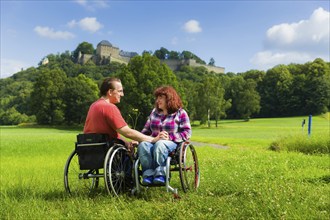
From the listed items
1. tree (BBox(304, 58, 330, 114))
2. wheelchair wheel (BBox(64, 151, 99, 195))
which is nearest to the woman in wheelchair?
wheelchair wheel (BBox(64, 151, 99, 195))

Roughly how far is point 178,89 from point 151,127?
129 feet

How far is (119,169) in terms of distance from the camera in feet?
15.7

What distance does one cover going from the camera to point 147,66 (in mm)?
42844

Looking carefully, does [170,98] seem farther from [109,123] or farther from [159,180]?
[159,180]

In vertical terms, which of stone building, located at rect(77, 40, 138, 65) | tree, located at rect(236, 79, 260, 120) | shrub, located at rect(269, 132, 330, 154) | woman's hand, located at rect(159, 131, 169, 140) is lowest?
shrub, located at rect(269, 132, 330, 154)

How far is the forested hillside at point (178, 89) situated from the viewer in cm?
4215

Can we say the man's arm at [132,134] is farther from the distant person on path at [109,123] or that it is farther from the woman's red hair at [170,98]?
the woman's red hair at [170,98]

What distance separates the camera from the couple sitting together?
4.51 metres

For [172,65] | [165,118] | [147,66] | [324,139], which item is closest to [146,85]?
[147,66]

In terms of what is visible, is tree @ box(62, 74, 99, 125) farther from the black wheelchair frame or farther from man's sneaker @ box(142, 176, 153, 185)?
man's sneaker @ box(142, 176, 153, 185)

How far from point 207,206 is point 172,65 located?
152571 millimetres

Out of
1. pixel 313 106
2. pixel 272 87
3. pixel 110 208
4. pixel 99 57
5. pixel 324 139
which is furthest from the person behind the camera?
pixel 99 57

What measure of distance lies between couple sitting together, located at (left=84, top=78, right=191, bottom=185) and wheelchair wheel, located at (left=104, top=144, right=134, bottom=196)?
0.56 feet

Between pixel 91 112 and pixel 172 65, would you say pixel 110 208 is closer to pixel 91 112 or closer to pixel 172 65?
pixel 91 112
